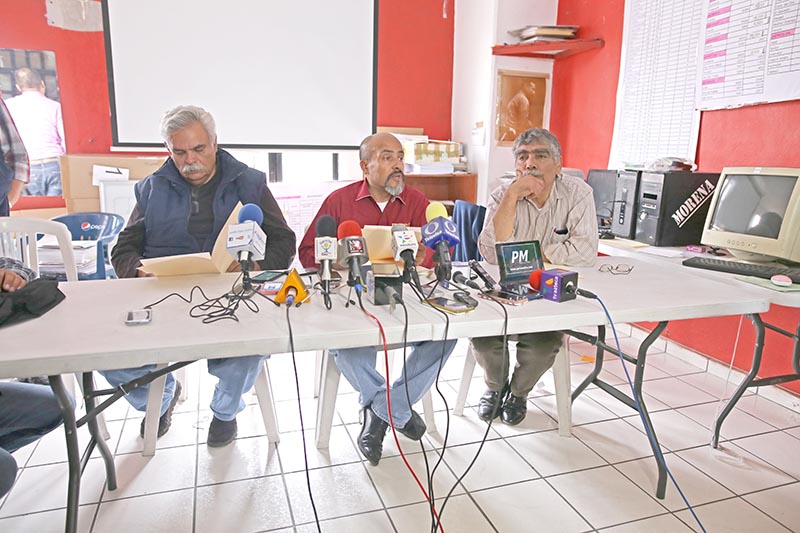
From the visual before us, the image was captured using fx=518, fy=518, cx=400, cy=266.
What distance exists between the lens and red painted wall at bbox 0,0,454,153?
343 cm

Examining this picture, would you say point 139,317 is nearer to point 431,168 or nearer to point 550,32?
point 431,168

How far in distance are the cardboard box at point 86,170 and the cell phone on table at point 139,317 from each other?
2.45m

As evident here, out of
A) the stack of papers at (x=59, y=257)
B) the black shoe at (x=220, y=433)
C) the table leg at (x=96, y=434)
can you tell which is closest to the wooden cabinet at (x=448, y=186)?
the stack of papers at (x=59, y=257)

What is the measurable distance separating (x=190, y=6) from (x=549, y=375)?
9.95 feet

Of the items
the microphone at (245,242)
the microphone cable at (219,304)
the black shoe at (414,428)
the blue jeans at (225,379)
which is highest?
the microphone at (245,242)

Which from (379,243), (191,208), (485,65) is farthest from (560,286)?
(485,65)

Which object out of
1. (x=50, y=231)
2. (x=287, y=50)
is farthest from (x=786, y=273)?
(x=287, y=50)

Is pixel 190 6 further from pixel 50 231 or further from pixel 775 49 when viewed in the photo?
pixel 775 49

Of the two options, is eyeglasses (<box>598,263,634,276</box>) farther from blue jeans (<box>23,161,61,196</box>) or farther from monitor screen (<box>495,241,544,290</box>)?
blue jeans (<box>23,161,61,196</box>)

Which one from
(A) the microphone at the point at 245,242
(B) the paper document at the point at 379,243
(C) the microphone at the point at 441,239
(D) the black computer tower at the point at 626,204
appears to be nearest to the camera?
(A) the microphone at the point at 245,242

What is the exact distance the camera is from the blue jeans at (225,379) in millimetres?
1811

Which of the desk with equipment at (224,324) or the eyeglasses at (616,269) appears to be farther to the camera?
the eyeglasses at (616,269)

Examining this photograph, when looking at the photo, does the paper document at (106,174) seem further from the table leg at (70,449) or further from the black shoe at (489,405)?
the black shoe at (489,405)

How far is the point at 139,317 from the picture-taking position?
1301 mm
